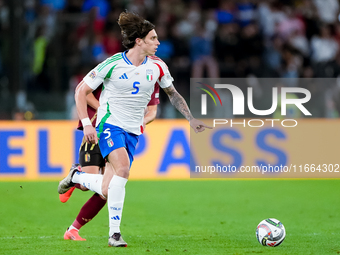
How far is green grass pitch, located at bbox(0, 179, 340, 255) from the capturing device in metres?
5.88

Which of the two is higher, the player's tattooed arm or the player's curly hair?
the player's curly hair

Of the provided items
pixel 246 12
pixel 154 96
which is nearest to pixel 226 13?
pixel 246 12

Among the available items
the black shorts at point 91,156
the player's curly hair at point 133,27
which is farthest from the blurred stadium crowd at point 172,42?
the player's curly hair at point 133,27

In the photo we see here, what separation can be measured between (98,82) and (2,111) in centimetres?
790

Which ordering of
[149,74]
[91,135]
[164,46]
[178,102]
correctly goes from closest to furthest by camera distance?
[91,135] < [149,74] < [178,102] < [164,46]

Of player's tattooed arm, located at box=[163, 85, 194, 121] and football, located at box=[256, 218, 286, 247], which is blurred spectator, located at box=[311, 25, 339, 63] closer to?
player's tattooed arm, located at box=[163, 85, 194, 121]

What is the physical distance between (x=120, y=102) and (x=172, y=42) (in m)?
8.96

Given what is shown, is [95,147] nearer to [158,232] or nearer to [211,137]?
[158,232]

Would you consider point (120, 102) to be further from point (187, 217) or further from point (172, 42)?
point (172, 42)

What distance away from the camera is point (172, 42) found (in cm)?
1470

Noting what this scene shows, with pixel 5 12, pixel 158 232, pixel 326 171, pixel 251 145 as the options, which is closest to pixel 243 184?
pixel 251 145

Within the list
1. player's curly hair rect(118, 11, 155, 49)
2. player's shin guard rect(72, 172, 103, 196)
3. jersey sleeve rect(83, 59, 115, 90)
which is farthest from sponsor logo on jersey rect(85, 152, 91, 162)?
player's curly hair rect(118, 11, 155, 49)

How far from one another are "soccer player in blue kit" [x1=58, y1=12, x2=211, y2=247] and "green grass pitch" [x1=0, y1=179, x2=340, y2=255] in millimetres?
561

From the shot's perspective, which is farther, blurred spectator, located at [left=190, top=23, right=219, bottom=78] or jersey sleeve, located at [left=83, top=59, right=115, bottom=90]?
blurred spectator, located at [left=190, top=23, right=219, bottom=78]
